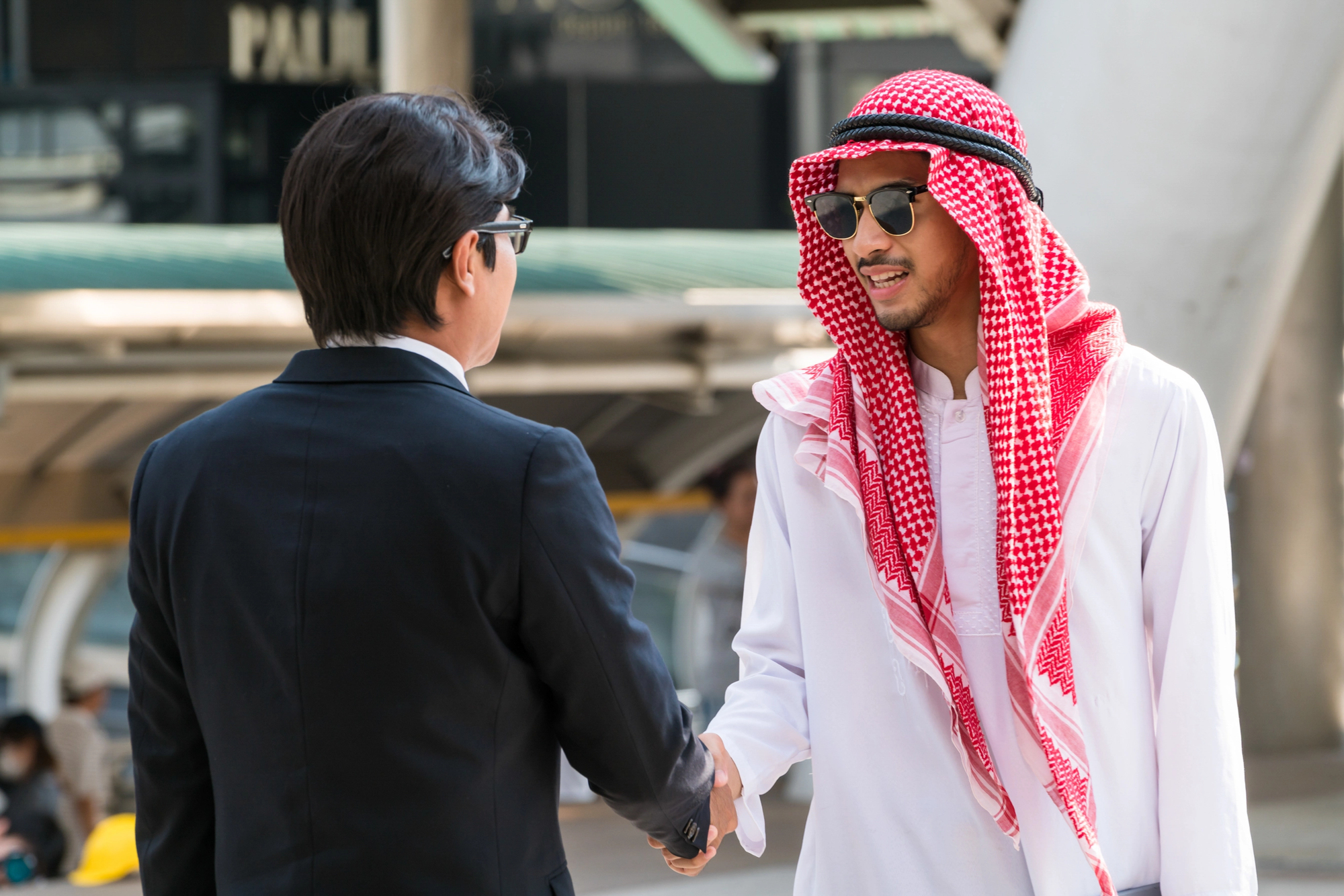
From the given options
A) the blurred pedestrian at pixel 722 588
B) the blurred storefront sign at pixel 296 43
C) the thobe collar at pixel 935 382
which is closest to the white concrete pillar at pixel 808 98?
the blurred storefront sign at pixel 296 43

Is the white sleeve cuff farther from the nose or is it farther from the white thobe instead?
the nose

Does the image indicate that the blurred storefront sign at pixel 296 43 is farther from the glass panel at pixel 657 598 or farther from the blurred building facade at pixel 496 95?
the glass panel at pixel 657 598

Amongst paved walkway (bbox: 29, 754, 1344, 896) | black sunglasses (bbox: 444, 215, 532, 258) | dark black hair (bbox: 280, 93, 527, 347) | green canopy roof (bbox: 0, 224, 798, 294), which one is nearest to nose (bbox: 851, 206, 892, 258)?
black sunglasses (bbox: 444, 215, 532, 258)

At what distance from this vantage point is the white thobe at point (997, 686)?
1.82 metres

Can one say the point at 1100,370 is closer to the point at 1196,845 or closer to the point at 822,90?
the point at 1196,845

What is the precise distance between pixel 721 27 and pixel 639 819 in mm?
9357

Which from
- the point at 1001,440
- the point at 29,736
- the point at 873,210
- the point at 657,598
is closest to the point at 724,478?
the point at 29,736

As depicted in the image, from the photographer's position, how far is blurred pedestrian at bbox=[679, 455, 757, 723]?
6.66 metres

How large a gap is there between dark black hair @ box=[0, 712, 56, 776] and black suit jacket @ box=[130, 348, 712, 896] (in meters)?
6.18

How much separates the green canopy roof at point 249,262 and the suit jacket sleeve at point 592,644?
198 inches

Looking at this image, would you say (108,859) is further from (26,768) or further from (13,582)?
(13,582)

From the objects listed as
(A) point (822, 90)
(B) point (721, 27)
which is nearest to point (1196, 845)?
(B) point (721, 27)

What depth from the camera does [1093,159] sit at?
4.61 meters

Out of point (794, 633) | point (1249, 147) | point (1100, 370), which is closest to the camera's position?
point (1100, 370)
